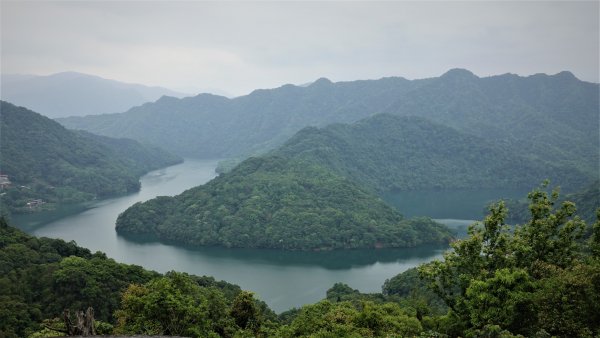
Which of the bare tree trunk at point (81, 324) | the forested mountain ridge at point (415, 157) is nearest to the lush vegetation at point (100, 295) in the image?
the bare tree trunk at point (81, 324)

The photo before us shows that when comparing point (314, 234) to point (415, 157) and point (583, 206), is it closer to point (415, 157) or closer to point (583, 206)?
point (583, 206)

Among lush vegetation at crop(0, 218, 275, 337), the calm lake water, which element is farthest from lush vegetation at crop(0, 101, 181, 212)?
lush vegetation at crop(0, 218, 275, 337)

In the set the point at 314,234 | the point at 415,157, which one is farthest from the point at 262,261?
the point at 415,157

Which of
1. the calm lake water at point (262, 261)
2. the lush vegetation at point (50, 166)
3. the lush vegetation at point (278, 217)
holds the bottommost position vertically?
the calm lake water at point (262, 261)

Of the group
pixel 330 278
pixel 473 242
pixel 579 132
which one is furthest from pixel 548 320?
pixel 579 132

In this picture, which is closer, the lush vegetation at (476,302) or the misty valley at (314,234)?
the lush vegetation at (476,302)

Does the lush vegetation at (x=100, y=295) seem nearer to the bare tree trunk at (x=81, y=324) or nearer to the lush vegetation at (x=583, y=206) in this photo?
the bare tree trunk at (x=81, y=324)
